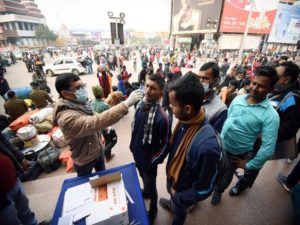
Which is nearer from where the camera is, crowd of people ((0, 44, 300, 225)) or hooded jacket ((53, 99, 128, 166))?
crowd of people ((0, 44, 300, 225))

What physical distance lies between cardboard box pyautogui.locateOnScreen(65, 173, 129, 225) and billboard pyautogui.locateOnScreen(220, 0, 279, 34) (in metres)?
25.7

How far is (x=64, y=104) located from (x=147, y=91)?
2.78 feet

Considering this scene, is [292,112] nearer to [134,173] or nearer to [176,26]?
[134,173]

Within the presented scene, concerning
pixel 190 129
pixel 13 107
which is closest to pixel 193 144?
pixel 190 129

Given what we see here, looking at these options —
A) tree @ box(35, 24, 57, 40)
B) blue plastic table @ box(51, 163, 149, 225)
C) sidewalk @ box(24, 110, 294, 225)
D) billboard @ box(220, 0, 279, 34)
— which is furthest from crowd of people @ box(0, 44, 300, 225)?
tree @ box(35, 24, 57, 40)

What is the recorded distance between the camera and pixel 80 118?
1.42 meters

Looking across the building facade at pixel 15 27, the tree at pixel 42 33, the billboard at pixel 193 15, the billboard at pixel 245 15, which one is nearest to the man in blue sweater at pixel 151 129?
the billboard at pixel 193 15

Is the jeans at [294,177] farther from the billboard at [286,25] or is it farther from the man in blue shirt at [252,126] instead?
the billboard at [286,25]

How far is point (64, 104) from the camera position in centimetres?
152

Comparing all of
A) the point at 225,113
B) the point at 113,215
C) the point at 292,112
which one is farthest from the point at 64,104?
the point at 292,112

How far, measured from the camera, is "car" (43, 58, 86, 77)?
1250cm

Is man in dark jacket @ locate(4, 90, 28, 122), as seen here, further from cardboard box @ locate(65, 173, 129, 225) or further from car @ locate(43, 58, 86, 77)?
car @ locate(43, 58, 86, 77)

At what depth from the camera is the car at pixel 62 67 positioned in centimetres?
1250

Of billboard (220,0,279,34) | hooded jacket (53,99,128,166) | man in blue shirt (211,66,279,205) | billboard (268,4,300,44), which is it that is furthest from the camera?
billboard (268,4,300,44)
